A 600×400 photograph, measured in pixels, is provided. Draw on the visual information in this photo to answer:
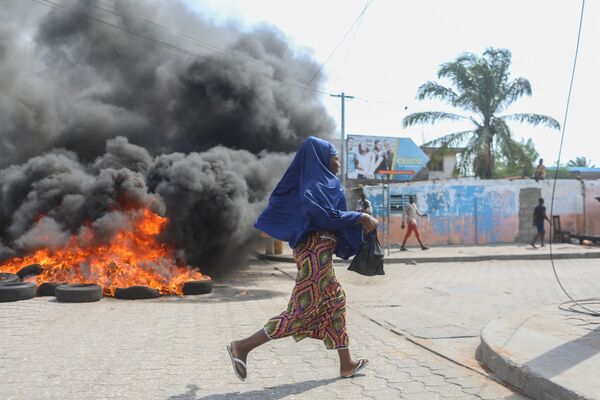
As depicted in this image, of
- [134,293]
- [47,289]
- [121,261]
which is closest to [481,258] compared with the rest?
[121,261]

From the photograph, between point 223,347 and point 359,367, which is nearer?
point 359,367

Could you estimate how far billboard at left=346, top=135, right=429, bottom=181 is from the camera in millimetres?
20922

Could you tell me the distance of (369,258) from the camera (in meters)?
3.74

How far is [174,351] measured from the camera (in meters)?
4.40

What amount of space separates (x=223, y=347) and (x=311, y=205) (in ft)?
6.34

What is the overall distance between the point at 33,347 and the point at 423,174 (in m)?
27.2

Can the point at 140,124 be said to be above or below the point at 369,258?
above

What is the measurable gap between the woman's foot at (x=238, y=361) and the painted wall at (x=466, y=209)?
15001 mm

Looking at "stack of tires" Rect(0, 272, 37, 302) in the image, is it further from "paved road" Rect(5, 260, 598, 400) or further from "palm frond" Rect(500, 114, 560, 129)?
"palm frond" Rect(500, 114, 560, 129)

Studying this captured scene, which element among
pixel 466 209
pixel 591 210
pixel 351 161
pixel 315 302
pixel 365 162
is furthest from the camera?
pixel 365 162

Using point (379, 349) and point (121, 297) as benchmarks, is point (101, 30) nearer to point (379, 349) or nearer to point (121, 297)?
point (121, 297)

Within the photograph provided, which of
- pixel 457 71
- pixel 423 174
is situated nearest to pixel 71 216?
pixel 457 71

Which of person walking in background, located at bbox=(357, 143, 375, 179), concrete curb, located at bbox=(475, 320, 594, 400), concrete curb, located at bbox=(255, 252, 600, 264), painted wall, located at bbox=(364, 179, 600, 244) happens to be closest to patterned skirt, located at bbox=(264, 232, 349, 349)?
concrete curb, located at bbox=(475, 320, 594, 400)

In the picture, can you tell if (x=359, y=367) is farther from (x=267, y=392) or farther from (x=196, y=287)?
(x=196, y=287)
